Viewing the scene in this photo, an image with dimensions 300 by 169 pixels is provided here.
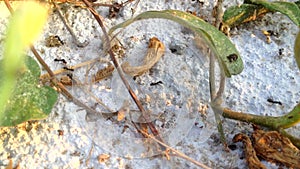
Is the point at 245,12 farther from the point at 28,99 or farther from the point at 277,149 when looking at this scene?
the point at 28,99

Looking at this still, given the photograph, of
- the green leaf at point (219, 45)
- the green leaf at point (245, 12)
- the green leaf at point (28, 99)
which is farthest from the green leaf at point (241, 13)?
the green leaf at point (28, 99)

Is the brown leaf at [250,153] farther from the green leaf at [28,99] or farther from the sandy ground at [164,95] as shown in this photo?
the green leaf at [28,99]

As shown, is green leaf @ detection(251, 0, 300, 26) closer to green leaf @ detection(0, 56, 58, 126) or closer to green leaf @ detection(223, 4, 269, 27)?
green leaf @ detection(223, 4, 269, 27)

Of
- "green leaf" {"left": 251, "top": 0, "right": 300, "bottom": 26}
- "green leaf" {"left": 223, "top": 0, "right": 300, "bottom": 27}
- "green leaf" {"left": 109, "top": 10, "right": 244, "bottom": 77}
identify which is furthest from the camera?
"green leaf" {"left": 223, "top": 0, "right": 300, "bottom": 27}

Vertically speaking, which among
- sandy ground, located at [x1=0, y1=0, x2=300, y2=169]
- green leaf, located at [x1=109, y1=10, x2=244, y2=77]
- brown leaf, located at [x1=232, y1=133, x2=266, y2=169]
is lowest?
brown leaf, located at [x1=232, y1=133, x2=266, y2=169]

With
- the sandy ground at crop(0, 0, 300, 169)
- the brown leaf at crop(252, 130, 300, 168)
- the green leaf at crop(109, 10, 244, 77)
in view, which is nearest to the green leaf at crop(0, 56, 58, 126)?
the sandy ground at crop(0, 0, 300, 169)

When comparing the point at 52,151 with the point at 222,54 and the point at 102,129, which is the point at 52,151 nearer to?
the point at 102,129

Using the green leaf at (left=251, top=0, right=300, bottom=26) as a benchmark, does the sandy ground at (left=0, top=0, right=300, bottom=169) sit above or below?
below
